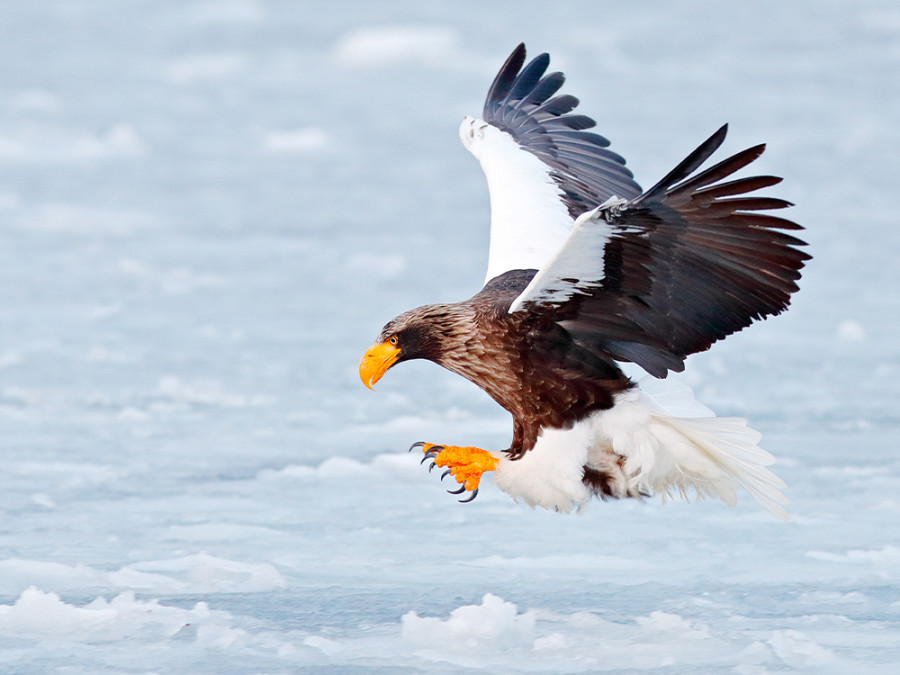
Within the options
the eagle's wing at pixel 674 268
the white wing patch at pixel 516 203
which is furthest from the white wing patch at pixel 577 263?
the white wing patch at pixel 516 203

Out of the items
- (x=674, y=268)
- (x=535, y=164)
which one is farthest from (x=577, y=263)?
(x=535, y=164)

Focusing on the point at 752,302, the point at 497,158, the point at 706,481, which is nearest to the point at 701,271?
the point at 752,302

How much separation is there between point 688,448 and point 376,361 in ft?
3.66

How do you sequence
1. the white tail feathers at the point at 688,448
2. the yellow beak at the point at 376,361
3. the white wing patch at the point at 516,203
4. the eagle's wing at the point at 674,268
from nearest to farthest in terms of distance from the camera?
the eagle's wing at the point at 674,268
the white tail feathers at the point at 688,448
the yellow beak at the point at 376,361
the white wing patch at the point at 516,203

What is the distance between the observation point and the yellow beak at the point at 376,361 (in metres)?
4.32

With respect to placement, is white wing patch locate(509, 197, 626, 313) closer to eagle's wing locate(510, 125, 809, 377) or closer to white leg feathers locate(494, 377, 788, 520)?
eagle's wing locate(510, 125, 809, 377)

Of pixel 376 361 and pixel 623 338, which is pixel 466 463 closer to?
pixel 376 361

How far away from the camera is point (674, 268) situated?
12.2 feet

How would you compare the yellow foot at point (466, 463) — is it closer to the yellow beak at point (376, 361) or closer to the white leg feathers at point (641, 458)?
the white leg feathers at point (641, 458)

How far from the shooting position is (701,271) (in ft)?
12.2

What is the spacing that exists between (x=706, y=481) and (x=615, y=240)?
1.11m

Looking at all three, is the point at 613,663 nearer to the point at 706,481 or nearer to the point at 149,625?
the point at 706,481

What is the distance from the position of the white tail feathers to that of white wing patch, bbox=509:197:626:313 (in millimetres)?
538

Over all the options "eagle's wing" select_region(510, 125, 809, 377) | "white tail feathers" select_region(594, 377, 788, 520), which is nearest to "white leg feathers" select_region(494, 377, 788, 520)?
"white tail feathers" select_region(594, 377, 788, 520)
